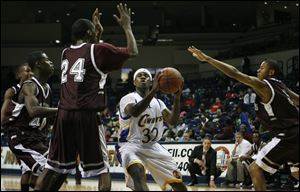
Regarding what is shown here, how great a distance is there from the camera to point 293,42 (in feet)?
92.5

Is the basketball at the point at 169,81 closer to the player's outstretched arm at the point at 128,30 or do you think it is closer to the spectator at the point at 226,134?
the player's outstretched arm at the point at 128,30

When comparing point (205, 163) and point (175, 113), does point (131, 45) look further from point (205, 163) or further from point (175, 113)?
point (205, 163)

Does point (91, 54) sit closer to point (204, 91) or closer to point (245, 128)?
point (245, 128)

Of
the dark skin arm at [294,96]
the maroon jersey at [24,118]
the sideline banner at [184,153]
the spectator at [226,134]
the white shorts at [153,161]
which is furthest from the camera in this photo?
the spectator at [226,134]

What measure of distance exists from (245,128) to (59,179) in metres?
10.2

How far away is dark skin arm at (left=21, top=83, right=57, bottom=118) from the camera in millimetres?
6387

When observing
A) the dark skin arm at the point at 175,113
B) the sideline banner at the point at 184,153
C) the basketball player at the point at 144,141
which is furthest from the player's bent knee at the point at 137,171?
the sideline banner at the point at 184,153

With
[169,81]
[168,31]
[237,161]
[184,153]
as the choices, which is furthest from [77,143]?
[168,31]

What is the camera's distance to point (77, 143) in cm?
568

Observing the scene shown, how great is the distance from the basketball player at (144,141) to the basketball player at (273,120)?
881mm

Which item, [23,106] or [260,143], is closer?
[23,106]

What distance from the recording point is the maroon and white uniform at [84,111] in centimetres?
566

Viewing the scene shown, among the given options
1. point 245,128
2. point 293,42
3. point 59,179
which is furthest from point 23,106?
point 293,42

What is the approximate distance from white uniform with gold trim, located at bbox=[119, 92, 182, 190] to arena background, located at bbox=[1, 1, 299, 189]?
20.5 meters
